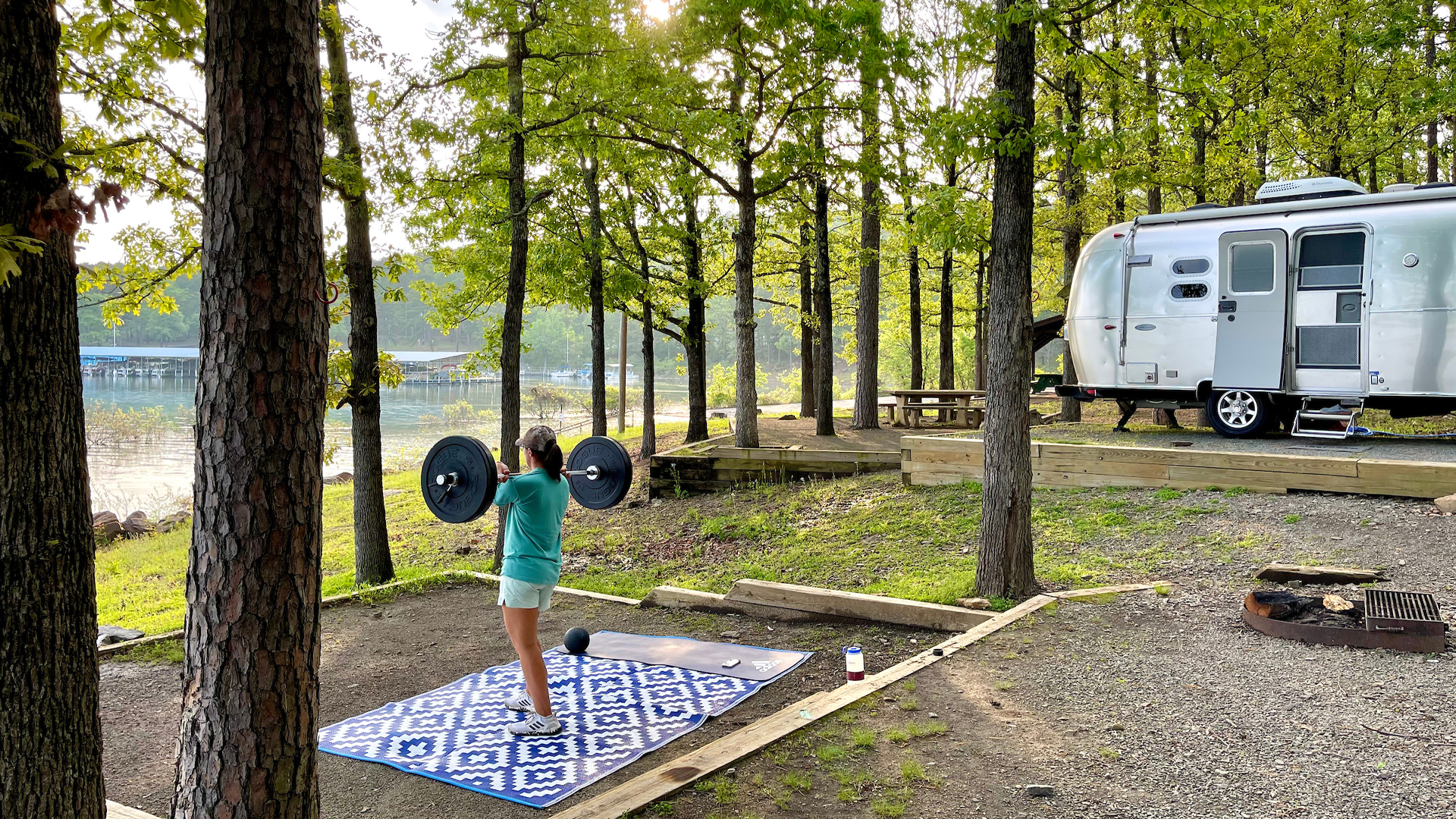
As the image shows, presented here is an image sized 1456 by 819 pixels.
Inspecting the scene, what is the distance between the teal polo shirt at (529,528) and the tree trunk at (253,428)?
2.49 m

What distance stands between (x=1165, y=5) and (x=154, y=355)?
91.5 m

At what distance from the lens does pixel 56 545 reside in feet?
10.9

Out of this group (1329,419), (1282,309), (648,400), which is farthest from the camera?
(648,400)

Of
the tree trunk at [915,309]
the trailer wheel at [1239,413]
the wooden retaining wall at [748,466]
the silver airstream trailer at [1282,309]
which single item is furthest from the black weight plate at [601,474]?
the tree trunk at [915,309]

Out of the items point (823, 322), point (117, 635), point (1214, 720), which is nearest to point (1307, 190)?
point (823, 322)

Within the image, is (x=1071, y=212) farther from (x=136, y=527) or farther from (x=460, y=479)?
(x=136, y=527)

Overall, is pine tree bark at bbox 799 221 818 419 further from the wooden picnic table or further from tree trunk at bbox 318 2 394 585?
tree trunk at bbox 318 2 394 585

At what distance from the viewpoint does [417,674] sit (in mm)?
7051

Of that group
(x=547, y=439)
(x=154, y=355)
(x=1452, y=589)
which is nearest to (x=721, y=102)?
(x=547, y=439)

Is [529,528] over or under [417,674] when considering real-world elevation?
over

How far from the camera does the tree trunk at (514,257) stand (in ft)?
37.2

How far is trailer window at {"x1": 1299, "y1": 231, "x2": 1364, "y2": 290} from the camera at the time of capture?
1099 cm

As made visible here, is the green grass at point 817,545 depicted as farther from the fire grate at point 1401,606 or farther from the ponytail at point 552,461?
the ponytail at point 552,461

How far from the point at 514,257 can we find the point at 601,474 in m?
5.42
